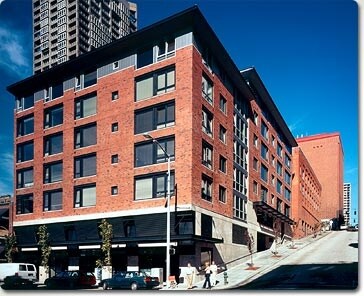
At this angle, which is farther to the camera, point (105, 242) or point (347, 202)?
point (105, 242)

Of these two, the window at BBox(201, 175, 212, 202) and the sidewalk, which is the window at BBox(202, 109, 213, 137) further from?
the sidewalk

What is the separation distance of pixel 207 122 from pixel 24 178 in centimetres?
625

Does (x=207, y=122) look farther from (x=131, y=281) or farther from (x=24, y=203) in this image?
(x=24, y=203)

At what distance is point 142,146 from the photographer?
47.2 feet

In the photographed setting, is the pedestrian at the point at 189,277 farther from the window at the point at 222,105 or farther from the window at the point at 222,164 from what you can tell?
the window at the point at 222,105

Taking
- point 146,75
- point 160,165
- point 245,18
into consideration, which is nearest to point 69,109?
point 146,75

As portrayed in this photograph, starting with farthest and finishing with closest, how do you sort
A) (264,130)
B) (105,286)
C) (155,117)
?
(264,130) → (155,117) → (105,286)

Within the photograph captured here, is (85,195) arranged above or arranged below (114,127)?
below

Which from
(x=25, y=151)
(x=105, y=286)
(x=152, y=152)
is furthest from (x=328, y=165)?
(x=25, y=151)

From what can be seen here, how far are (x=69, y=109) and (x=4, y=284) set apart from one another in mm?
5966

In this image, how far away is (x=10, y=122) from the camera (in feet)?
46.2

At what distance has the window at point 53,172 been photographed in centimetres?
1490

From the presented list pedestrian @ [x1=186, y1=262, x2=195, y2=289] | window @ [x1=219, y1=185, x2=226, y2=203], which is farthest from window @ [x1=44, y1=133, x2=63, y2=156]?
pedestrian @ [x1=186, y1=262, x2=195, y2=289]

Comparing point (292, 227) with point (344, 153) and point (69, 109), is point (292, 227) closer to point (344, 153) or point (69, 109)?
point (344, 153)
